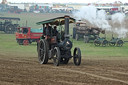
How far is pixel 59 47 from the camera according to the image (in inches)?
541

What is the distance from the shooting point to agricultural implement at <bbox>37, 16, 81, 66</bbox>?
44.2ft

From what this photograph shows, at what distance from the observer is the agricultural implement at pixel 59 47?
13469mm

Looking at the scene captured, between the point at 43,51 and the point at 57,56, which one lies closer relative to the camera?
the point at 57,56

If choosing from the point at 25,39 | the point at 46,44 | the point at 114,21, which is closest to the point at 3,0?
the point at 114,21

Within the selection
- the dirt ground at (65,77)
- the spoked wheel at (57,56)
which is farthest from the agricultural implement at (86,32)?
the dirt ground at (65,77)

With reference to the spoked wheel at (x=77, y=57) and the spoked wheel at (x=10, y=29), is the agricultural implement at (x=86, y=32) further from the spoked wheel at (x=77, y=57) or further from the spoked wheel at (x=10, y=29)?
the spoked wheel at (x=77, y=57)

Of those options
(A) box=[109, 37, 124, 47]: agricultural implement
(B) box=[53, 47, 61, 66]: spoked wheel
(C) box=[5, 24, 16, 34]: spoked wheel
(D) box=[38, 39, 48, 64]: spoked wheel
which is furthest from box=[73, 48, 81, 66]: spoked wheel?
(C) box=[5, 24, 16, 34]: spoked wheel

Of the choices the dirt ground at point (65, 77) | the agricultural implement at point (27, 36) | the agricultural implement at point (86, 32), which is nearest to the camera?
the dirt ground at point (65, 77)

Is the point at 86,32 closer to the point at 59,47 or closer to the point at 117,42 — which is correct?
the point at 117,42

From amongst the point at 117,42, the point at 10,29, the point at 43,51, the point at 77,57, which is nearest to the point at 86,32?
the point at 117,42

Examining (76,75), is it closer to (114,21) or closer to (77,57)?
(77,57)

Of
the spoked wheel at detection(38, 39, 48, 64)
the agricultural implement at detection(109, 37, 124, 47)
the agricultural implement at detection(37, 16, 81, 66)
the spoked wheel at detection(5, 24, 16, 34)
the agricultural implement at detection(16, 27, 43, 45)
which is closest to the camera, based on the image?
the agricultural implement at detection(37, 16, 81, 66)

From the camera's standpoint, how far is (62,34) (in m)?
14.0

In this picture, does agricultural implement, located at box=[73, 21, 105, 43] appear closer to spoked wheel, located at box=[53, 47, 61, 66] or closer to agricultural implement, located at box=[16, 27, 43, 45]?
agricultural implement, located at box=[16, 27, 43, 45]
